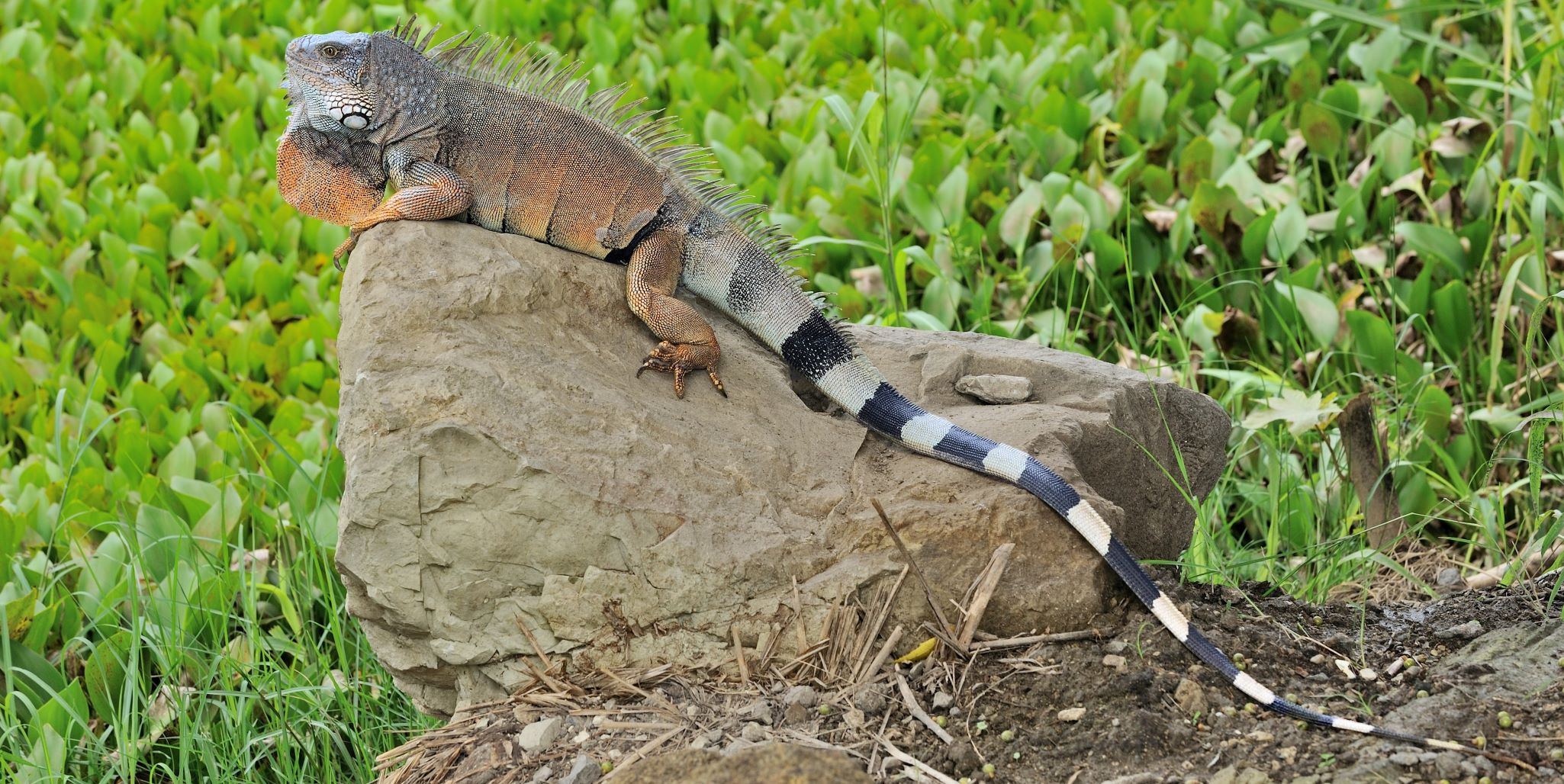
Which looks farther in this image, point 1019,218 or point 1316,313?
point 1019,218

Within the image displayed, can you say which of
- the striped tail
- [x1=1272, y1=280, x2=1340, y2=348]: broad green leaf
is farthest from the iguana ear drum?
[x1=1272, y1=280, x2=1340, y2=348]: broad green leaf

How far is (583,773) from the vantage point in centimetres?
348

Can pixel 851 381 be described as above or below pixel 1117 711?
above

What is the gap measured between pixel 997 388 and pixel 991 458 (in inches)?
27.4

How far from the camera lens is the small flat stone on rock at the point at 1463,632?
13.3 feet

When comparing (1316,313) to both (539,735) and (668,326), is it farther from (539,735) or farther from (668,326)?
(539,735)

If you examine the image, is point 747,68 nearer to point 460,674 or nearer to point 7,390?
point 7,390

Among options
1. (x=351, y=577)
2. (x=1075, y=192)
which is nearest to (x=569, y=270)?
(x=351, y=577)

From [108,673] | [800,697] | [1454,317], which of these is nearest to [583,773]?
[800,697]

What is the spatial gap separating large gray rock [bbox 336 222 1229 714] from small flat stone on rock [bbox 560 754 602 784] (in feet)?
1.56

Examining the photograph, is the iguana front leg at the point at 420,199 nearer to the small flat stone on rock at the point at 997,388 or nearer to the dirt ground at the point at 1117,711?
the dirt ground at the point at 1117,711

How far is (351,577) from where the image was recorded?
395 cm

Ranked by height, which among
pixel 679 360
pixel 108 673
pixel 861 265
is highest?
pixel 679 360

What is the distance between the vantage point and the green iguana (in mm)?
4488
